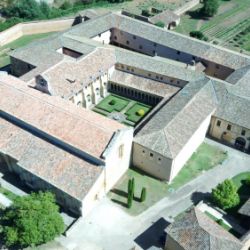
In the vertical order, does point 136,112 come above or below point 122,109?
above

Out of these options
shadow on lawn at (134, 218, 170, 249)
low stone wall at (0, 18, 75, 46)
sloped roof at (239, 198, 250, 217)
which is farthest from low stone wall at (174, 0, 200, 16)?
shadow on lawn at (134, 218, 170, 249)

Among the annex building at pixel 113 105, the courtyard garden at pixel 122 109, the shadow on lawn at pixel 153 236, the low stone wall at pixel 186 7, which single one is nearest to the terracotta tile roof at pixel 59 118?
the annex building at pixel 113 105

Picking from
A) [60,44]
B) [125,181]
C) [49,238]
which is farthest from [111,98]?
[49,238]

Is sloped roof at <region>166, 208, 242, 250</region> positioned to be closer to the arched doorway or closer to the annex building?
the annex building

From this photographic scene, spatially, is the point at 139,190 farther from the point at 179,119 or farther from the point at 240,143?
the point at 240,143

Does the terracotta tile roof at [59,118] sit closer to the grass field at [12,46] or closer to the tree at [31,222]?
the tree at [31,222]

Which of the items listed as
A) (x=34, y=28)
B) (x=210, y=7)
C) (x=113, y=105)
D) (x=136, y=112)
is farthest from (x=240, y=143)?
(x=34, y=28)
